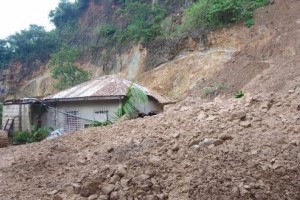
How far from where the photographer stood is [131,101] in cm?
1074

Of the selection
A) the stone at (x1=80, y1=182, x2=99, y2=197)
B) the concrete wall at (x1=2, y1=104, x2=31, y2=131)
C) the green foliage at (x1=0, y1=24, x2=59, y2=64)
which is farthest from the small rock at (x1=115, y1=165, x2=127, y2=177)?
the green foliage at (x1=0, y1=24, x2=59, y2=64)

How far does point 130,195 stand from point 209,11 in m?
13.8

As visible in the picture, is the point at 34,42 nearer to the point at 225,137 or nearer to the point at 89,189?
the point at 225,137

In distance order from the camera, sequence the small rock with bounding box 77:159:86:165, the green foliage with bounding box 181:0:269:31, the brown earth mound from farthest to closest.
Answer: the green foliage with bounding box 181:0:269:31
the small rock with bounding box 77:159:86:165
the brown earth mound

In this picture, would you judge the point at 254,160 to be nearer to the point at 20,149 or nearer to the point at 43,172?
the point at 43,172

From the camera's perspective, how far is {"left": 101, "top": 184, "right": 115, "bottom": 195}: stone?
12.1 ft

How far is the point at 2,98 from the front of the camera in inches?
1101

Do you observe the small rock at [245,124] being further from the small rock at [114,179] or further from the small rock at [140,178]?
the small rock at [114,179]

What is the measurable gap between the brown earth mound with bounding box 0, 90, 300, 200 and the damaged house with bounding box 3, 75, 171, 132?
5.60m

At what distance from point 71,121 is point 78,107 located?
641 millimetres

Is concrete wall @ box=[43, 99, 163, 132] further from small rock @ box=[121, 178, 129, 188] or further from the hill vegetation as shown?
small rock @ box=[121, 178, 129, 188]

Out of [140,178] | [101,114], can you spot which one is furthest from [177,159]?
[101,114]

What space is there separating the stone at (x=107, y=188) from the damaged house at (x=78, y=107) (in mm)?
7712

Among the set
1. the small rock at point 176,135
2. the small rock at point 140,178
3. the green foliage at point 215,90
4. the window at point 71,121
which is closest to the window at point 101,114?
the window at point 71,121
